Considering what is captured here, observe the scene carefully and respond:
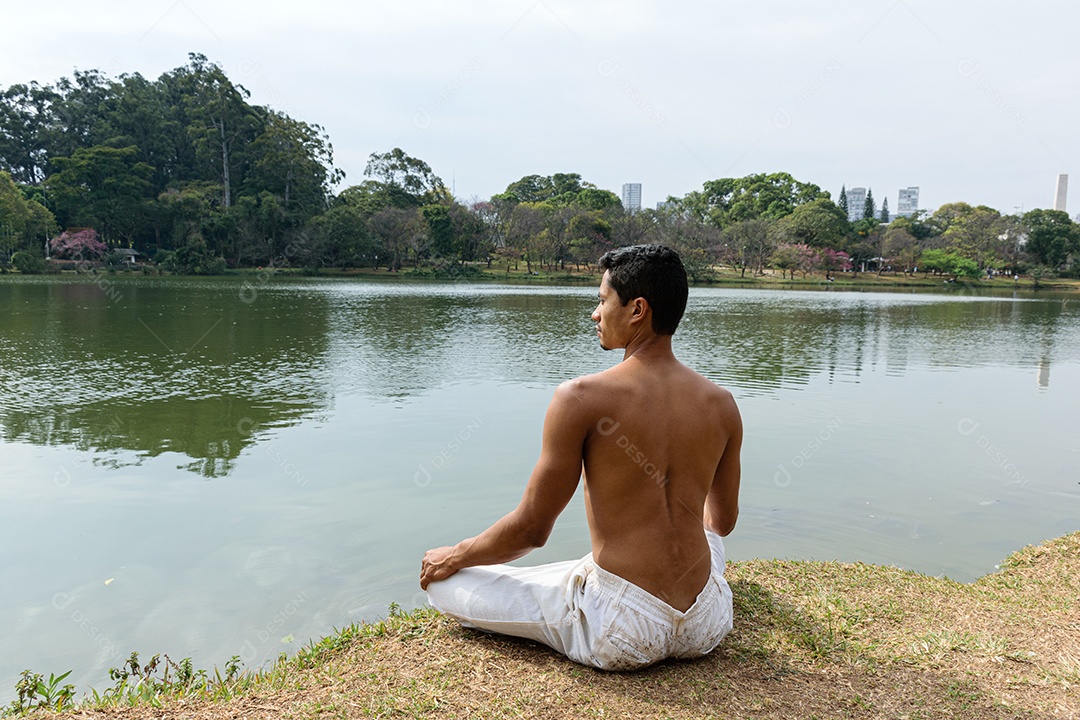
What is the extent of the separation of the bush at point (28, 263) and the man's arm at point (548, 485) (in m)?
53.4

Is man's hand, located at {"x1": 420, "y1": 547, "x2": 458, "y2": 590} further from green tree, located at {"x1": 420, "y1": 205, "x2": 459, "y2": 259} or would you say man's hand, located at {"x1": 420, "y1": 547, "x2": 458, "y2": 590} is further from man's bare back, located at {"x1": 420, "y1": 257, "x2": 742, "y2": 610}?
green tree, located at {"x1": 420, "y1": 205, "x2": 459, "y2": 259}

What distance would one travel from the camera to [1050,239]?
6456 cm

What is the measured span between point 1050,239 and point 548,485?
78.6 m

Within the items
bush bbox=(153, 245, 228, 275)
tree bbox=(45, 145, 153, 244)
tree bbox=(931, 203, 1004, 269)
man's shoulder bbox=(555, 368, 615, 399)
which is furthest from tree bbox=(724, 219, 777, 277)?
man's shoulder bbox=(555, 368, 615, 399)

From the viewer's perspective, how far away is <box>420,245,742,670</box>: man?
244cm

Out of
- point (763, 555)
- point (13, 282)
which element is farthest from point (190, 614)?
point (13, 282)

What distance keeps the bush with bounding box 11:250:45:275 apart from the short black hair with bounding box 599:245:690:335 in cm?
5357

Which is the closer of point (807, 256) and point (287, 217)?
point (287, 217)

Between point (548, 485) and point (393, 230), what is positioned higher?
point (393, 230)

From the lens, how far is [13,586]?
4.63 metres

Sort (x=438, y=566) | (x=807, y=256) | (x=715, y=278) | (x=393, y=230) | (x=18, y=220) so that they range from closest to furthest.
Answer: (x=438, y=566) < (x=18, y=220) < (x=393, y=230) < (x=715, y=278) < (x=807, y=256)

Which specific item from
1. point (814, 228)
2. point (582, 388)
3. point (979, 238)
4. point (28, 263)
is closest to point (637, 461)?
point (582, 388)

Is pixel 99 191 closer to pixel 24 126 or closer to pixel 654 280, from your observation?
pixel 24 126

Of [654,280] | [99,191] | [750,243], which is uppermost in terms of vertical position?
[99,191]
